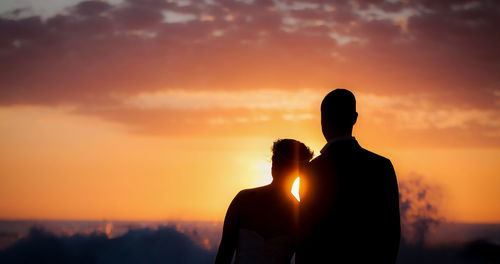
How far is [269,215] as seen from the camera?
827 cm

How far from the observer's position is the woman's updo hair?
8133mm

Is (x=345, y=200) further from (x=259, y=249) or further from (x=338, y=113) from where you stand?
(x=259, y=249)

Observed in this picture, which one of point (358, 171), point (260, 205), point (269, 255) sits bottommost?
point (269, 255)

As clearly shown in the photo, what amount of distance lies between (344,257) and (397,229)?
546 millimetres

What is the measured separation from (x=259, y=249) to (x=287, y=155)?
58.3 inches

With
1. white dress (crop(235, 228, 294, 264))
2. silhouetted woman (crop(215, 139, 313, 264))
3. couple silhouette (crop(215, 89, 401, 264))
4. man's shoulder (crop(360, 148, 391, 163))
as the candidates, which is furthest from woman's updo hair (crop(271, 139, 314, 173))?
man's shoulder (crop(360, 148, 391, 163))

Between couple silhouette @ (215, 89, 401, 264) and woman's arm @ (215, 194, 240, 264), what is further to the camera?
woman's arm @ (215, 194, 240, 264)

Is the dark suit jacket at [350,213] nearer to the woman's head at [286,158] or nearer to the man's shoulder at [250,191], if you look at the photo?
the woman's head at [286,158]

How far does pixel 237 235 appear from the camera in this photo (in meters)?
8.24

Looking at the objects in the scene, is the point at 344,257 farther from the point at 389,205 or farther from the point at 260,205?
the point at 260,205

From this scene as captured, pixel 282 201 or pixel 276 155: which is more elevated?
pixel 276 155

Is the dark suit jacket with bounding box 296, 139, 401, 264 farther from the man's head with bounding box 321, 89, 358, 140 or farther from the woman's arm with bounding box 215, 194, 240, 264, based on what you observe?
the woman's arm with bounding box 215, 194, 240, 264

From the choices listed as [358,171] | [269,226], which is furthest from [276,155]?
[358,171]

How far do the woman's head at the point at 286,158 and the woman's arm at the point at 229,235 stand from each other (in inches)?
29.1
